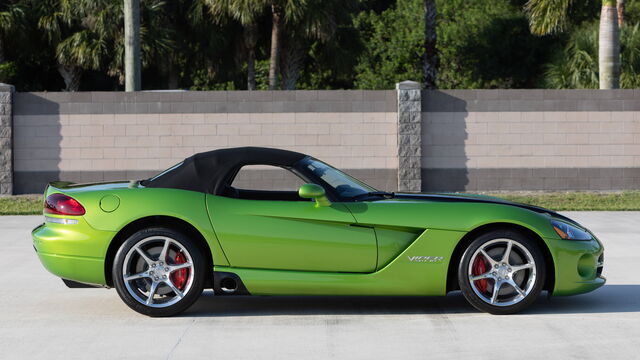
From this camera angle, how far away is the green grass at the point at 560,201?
57.1 feet

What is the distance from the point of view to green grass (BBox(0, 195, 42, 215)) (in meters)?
17.2

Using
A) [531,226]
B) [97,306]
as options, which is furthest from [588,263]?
[97,306]

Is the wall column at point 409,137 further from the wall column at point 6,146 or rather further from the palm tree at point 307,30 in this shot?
the palm tree at point 307,30

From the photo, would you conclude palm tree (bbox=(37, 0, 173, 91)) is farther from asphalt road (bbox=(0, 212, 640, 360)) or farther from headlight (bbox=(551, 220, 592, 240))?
headlight (bbox=(551, 220, 592, 240))

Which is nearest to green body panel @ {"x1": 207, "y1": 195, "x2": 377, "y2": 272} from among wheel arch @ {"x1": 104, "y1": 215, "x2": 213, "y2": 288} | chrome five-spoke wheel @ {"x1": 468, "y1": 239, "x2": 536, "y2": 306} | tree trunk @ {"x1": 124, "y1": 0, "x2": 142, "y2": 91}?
wheel arch @ {"x1": 104, "y1": 215, "x2": 213, "y2": 288}

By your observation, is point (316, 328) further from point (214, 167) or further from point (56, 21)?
point (56, 21)

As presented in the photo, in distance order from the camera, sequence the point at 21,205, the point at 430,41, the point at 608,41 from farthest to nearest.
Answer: the point at 430,41 < the point at 608,41 < the point at 21,205

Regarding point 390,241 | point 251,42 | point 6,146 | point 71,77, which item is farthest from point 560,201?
point 71,77

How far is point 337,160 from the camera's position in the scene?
20.5 meters

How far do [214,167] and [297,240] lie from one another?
86 centimetres

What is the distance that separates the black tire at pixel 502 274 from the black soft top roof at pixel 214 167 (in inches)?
58.8

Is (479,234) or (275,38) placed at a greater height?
(275,38)

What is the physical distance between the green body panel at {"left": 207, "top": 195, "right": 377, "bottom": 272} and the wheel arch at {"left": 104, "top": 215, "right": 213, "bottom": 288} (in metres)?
0.17

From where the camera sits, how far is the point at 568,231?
7348 millimetres
